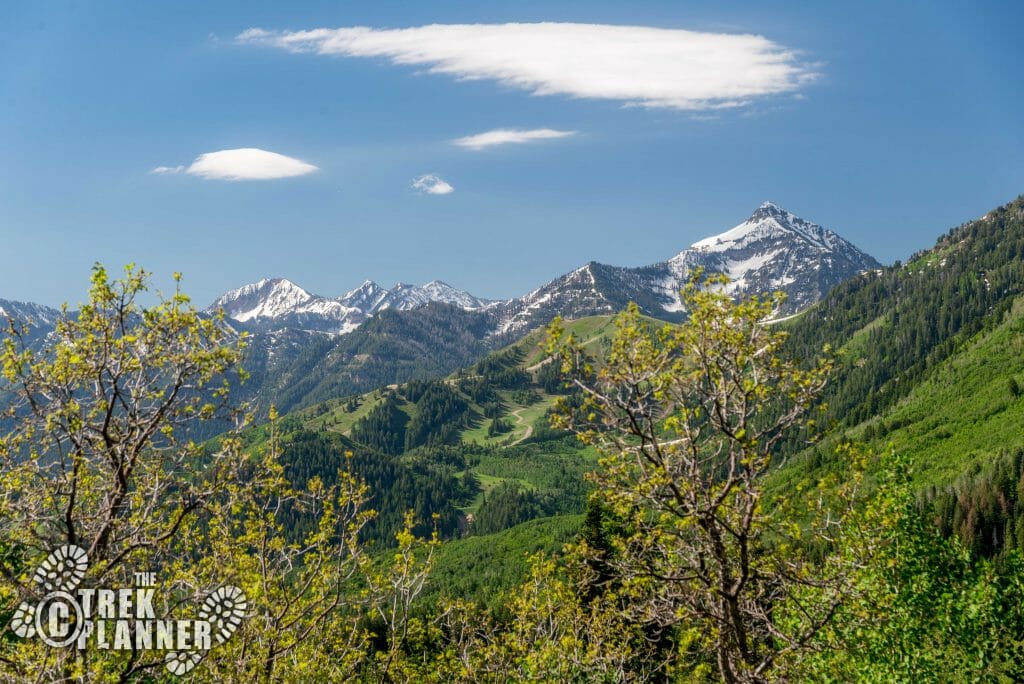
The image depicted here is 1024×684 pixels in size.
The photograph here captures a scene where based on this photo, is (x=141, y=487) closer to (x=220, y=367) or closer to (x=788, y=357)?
(x=220, y=367)

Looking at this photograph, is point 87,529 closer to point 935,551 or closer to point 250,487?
Answer: point 250,487

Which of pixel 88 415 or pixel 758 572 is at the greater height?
pixel 88 415

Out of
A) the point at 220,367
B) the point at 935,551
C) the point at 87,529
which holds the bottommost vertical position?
the point at 935,551

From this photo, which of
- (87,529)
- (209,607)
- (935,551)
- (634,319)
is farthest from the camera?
(935,551)

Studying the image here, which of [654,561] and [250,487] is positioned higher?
[250,487]

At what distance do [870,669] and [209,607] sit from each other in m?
29.5

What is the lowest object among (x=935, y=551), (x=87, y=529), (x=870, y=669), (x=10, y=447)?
(x=870, y=669)

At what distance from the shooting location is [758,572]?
1623 cm

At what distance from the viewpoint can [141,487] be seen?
16.0m

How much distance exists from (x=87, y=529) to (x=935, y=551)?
3760 cm

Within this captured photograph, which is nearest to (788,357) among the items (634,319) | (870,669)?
(634,319)

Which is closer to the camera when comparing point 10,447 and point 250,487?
point 10,447

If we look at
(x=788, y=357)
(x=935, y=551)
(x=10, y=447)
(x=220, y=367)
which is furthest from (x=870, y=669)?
(x=10, y=447)

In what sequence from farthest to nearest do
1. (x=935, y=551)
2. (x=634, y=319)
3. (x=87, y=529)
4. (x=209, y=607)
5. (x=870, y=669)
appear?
(x=935, y=551)
(x=870, y=669)
(x=209, y=607)
(x=634, y=319)
(x=87, y=529)
